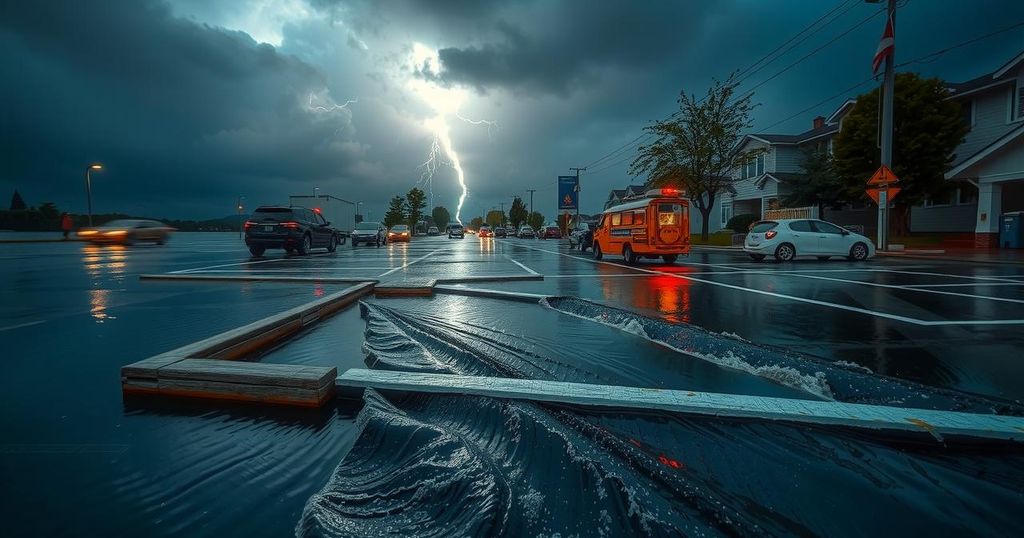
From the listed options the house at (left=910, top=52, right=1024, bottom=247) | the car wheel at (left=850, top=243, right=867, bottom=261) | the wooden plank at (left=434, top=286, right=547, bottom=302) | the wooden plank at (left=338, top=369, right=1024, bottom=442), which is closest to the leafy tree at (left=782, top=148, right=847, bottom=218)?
the house at (left=910, top=52, right=1024, bottom=247)

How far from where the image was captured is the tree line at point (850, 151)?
23516mm

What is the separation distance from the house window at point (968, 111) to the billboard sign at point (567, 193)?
37043 mm

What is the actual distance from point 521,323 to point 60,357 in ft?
14.9

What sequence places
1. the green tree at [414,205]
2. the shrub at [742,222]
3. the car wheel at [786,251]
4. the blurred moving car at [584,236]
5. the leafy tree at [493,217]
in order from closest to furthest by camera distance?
the car wheel at [786,251]
the blurred moving car at [584,236]
the shrub at [742,222]
the green tree at [414,205]
the leafy tree at [493,217]

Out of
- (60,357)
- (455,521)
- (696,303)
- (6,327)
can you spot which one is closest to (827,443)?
(455,521)

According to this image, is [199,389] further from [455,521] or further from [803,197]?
[803,197]

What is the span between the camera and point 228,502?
83.7 inches

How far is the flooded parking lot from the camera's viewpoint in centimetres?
201

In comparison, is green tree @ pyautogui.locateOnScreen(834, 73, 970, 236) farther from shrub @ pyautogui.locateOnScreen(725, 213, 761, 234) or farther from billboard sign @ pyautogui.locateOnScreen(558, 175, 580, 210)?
billboard sign @ pyautogui.locateOnScreen(558, 175, 580, 210)

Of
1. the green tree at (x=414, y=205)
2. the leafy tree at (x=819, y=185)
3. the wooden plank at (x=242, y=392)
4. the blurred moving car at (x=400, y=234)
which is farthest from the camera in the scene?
the green tree at (x=414, y=205)

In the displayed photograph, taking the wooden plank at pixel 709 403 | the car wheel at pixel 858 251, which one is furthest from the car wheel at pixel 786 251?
the wooden plank at pixel 709 403

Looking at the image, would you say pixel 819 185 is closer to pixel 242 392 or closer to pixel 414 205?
pixel 242 392

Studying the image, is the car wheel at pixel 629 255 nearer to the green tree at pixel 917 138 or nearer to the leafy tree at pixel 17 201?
the green tree at pixel 917 138

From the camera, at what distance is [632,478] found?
2203 millimetres
